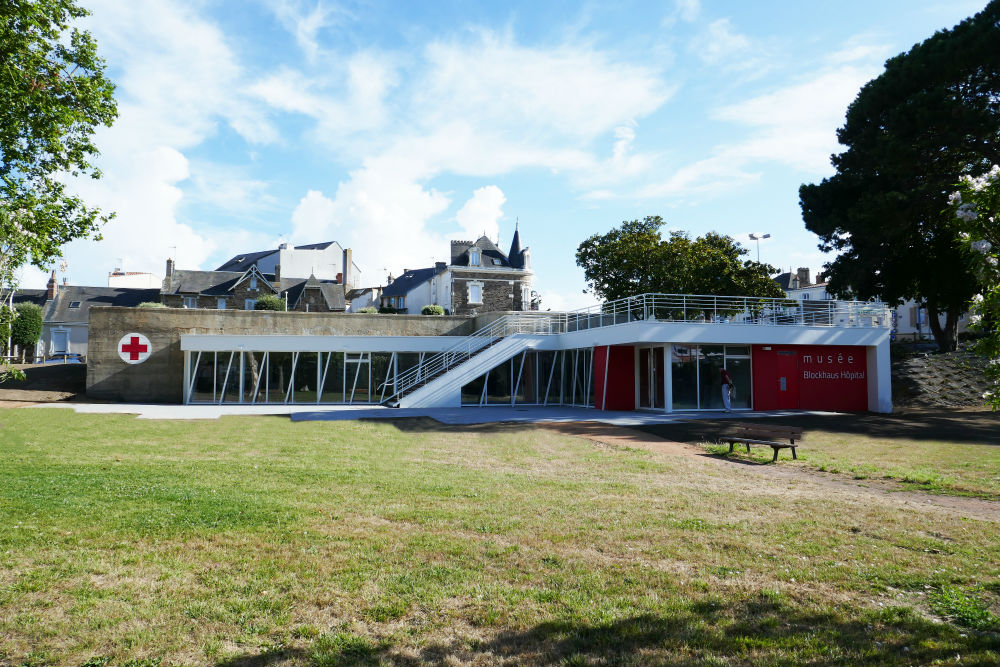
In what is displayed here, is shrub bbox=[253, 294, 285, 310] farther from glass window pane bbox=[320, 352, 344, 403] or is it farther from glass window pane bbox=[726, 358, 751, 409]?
glass window pane bbox=[726, 358, 751, 409]

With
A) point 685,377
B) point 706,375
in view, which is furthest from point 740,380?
point 685,377

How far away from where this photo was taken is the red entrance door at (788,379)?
82.8 feet

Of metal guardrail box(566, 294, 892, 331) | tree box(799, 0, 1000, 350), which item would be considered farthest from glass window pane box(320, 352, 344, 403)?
tree box(799, 0, 1000, 350)

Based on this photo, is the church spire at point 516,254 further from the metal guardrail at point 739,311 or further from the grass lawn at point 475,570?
the grass lawn at point 475,570

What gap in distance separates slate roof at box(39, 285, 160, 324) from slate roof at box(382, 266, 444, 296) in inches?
865

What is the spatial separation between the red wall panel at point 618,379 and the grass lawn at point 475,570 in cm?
1622

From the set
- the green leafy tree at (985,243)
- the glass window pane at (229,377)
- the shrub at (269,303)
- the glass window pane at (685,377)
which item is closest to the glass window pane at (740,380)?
the glass window pane at (685,377)

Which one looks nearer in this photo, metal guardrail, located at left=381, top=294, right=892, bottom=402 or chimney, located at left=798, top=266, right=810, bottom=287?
metal guardrail, located at left=381, top=294, right=892, bottom=402

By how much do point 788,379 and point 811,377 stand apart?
1.07 m

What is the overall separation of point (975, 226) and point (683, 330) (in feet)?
57.9

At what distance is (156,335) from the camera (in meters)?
30.4

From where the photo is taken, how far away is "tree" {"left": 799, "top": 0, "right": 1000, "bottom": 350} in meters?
22.7

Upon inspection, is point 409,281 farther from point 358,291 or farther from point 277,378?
point 277,378

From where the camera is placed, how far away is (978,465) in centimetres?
1160
